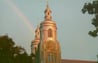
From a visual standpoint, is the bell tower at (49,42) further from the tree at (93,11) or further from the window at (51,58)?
the tree at (93,11)

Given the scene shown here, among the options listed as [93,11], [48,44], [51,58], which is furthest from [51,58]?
[93,11]

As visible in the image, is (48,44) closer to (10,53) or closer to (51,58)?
(51,58)

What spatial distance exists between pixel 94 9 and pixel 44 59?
63.3 meters

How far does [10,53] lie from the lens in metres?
44.1

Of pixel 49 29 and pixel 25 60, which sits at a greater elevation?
pixel 49 29

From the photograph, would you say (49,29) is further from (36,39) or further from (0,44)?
(0,44)

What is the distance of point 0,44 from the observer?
44.0 metres

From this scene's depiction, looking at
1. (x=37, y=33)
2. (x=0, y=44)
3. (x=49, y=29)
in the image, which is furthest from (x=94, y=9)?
(x=37, y=33)

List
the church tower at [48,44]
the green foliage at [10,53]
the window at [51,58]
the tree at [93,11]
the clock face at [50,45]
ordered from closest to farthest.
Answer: the tree at [93,11]
the green foliage at [10,53]
the church tower at [48,44]
the clock face at [50,45]
the window at [51,58]

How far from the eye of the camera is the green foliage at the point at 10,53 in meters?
42.7

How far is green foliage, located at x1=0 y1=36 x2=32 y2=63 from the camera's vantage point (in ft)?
140

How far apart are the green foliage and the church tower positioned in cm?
3870

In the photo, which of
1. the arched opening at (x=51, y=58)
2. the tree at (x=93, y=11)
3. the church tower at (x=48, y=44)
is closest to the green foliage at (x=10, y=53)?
the tree at (x=93, y=11)

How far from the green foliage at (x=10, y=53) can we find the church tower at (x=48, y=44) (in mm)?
38703
